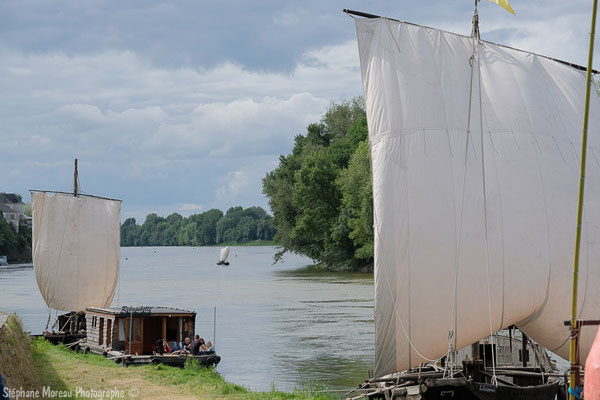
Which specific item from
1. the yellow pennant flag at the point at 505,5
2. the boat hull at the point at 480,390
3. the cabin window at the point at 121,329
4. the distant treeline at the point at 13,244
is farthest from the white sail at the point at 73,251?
the distant treeline at the point at 13,244

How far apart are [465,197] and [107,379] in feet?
37.2

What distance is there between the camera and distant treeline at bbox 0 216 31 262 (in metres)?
128

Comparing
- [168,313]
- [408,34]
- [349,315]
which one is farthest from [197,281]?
[408,34]

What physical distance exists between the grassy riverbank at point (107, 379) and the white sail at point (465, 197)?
164 inches

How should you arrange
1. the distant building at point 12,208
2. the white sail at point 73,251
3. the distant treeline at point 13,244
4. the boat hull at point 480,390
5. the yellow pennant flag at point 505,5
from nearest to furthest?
the boat hull at point 480,390, the yellow pennant flag at point 505,5, the white sail at point 73,251, the distant treeline at point 13,244, the distant building at point 12,208

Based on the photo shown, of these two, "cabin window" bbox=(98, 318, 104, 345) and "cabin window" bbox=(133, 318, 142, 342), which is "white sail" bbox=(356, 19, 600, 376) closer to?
"cabin window" bbox=(133, 318, 142, 342)

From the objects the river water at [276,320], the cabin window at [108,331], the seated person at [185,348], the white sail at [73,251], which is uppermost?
the white sail at [73,251]

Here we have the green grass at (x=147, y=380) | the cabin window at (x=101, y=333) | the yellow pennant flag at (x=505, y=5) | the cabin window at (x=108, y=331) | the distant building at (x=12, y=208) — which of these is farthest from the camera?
the distant building at (x=12, y=208)

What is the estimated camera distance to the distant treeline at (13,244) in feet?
421

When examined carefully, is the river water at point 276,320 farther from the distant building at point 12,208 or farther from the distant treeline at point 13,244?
the distant building at point 12,208

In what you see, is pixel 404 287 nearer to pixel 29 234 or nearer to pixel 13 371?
pixel 13 371

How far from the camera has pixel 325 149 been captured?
10025 centimetres

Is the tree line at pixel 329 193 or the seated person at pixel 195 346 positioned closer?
the seated person at pixel 195 346

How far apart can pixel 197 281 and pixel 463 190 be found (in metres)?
67.3
